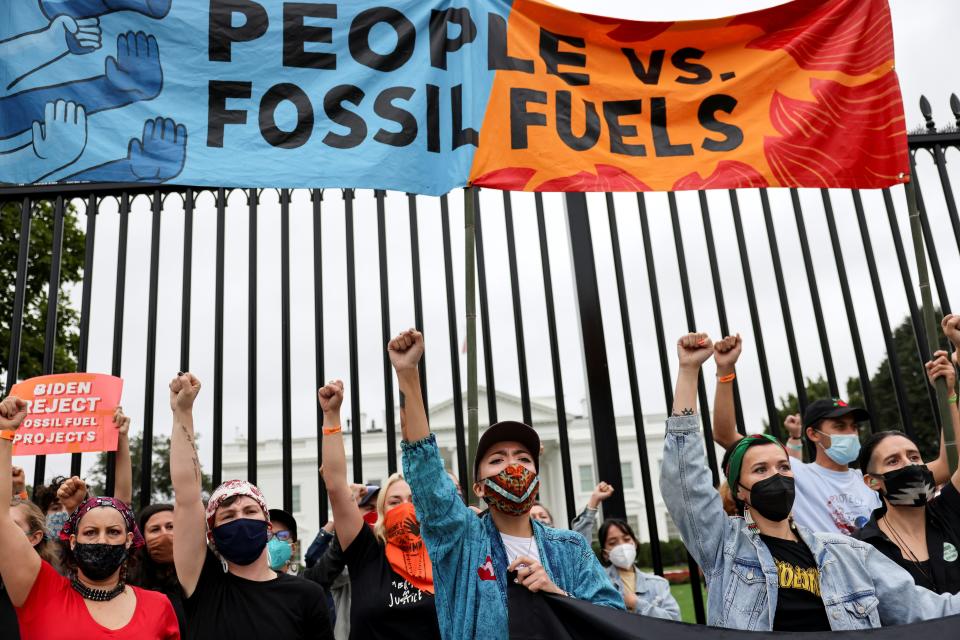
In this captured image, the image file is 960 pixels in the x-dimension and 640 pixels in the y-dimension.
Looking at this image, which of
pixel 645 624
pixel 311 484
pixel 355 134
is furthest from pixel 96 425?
pixel 311 484

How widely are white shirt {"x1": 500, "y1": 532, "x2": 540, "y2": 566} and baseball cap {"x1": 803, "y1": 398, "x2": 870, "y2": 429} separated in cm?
246

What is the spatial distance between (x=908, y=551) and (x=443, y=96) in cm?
341

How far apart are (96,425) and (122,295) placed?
3.56 feet

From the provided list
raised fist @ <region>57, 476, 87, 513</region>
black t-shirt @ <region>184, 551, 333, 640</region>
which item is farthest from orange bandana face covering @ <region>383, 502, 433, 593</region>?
raised fist @ <region>57, 476, 87, 513</region>

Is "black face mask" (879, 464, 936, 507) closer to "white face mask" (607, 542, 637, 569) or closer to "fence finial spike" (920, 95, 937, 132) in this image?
"white face mask" (607, 542, 637, 569)

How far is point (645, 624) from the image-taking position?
2.86m

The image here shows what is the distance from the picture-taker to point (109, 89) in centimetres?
460

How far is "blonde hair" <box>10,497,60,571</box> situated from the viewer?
3.65 metres

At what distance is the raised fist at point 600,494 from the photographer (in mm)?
4862

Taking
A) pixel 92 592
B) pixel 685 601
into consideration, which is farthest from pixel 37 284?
pixel 685 601

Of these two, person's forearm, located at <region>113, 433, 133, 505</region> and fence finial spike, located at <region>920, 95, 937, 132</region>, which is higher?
fence finial spike, located at <region>920, 95, 937, 132</region>

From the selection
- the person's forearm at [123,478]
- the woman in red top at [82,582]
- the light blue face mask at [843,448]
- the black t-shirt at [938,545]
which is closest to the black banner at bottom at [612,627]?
the black t-shirt at [938,545]

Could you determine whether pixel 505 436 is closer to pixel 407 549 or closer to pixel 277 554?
pixel 407 549

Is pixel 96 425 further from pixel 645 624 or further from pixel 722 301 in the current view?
pixel 722 301
